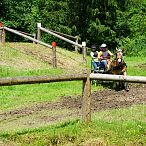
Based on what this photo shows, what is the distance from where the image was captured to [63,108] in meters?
10.5

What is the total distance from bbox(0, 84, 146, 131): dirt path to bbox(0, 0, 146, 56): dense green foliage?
21732 mm

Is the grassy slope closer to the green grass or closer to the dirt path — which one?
the green grass

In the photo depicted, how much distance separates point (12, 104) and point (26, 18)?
92.5ft

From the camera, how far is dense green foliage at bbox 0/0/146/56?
36062 mm

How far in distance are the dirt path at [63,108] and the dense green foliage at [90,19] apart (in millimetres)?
21732

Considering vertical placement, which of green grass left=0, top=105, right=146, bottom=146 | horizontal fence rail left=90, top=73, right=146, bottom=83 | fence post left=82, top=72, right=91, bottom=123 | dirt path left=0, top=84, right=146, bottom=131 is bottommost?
green grass left=0, top=105, right=146, bottom=146

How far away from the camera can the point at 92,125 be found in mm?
8062

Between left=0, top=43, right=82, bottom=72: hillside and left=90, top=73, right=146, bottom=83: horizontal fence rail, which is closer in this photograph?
left=90, top=73, right=146, bottom=83: horizontal fence rail

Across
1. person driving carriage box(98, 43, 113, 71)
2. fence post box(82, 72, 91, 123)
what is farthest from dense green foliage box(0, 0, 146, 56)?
fence post box(82, 72, 91, 123)

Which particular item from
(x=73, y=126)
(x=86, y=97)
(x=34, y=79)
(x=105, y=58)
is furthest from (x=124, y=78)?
(x=105, y=58)

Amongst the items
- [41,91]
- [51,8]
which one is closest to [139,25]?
[51,8]

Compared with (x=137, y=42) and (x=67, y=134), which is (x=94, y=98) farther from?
(x=137, y=42)

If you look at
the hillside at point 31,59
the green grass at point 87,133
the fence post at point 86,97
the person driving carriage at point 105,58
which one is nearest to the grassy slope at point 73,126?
the green grass at point 87,133

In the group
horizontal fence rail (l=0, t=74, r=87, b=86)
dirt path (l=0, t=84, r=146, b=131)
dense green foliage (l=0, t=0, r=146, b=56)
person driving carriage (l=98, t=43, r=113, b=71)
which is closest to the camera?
horizontal fence rail (l=0, t=74, r=87, b=86)
